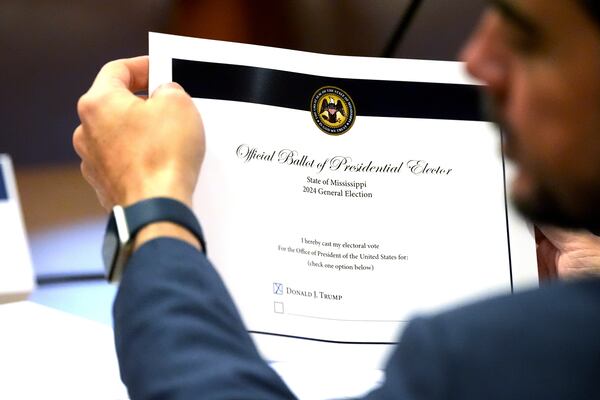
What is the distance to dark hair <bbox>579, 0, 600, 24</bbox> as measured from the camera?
0.37 metres

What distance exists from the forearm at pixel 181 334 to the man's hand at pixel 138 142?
7 cm

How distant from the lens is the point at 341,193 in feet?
2.48

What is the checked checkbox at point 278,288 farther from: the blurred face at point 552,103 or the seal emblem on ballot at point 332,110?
the blurred face at point 552,103

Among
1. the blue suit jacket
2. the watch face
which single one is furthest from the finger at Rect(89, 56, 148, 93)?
the blue suit jacket

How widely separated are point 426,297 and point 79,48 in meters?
0.71

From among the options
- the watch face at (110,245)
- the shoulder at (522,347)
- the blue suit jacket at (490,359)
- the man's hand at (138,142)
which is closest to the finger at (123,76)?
the man's hand at (138,142)

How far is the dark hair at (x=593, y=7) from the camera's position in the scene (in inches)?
14.6

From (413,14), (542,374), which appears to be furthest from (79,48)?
(542,374)

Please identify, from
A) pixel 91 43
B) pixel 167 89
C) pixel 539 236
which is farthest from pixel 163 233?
pixel 91 43

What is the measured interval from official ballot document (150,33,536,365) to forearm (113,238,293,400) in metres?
0.20

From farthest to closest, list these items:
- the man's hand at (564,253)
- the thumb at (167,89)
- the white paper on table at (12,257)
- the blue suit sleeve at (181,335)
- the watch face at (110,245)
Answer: the white paper on table at (12,257) < the man's hand at (564,253) < the thumb at (167,89) < the watch face at (110,245) < the blue suit sleeve at (181,335)

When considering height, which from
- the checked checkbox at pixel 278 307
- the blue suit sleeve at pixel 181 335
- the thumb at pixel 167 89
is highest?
the thumb at pixel 167 89

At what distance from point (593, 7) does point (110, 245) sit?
13.2 inches

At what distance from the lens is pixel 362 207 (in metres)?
0.76
